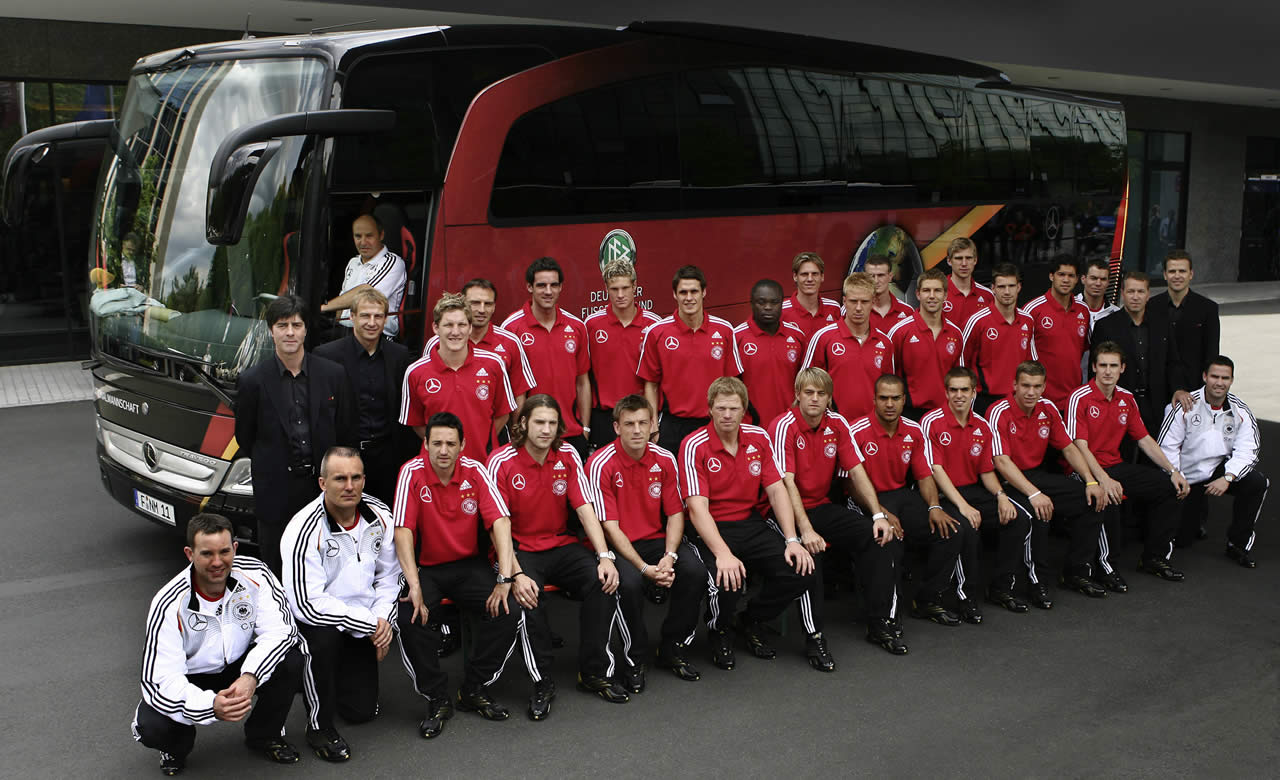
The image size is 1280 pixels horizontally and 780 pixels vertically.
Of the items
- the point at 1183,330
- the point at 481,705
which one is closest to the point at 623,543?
the point at 481,705

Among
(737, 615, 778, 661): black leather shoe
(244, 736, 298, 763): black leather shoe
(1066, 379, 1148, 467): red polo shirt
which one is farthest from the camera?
(1066, 379, 1148, 467): red polo shirt

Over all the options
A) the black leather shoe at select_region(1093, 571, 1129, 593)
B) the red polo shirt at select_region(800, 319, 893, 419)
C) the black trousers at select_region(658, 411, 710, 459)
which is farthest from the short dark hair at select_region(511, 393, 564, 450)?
the black leather shoe at select_region(1093, 571, 1129, 593)

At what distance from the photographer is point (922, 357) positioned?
731 centimetres

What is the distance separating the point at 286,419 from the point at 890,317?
4.01 meters

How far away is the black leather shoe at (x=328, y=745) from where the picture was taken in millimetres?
4734

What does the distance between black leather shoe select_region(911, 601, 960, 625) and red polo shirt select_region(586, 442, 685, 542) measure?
5.19ft

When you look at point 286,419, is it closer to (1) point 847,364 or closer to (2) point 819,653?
(2) point 819,653

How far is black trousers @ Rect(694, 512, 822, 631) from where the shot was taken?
5672 millimetres

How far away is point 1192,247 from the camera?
26.4 meters

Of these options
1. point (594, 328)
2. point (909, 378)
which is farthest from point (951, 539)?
point (594, 328)

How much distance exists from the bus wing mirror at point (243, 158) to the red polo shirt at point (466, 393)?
3.76 ft

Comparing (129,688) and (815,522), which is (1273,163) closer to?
(815,522)

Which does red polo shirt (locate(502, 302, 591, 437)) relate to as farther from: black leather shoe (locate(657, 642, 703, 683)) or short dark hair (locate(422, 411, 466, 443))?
black leather shoe (locate(657, 642, 703, 683))

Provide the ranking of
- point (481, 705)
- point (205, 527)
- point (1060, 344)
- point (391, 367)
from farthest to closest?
point (1060, 344) → point (391, 367) → point (481, 705) → point (205, 527)
